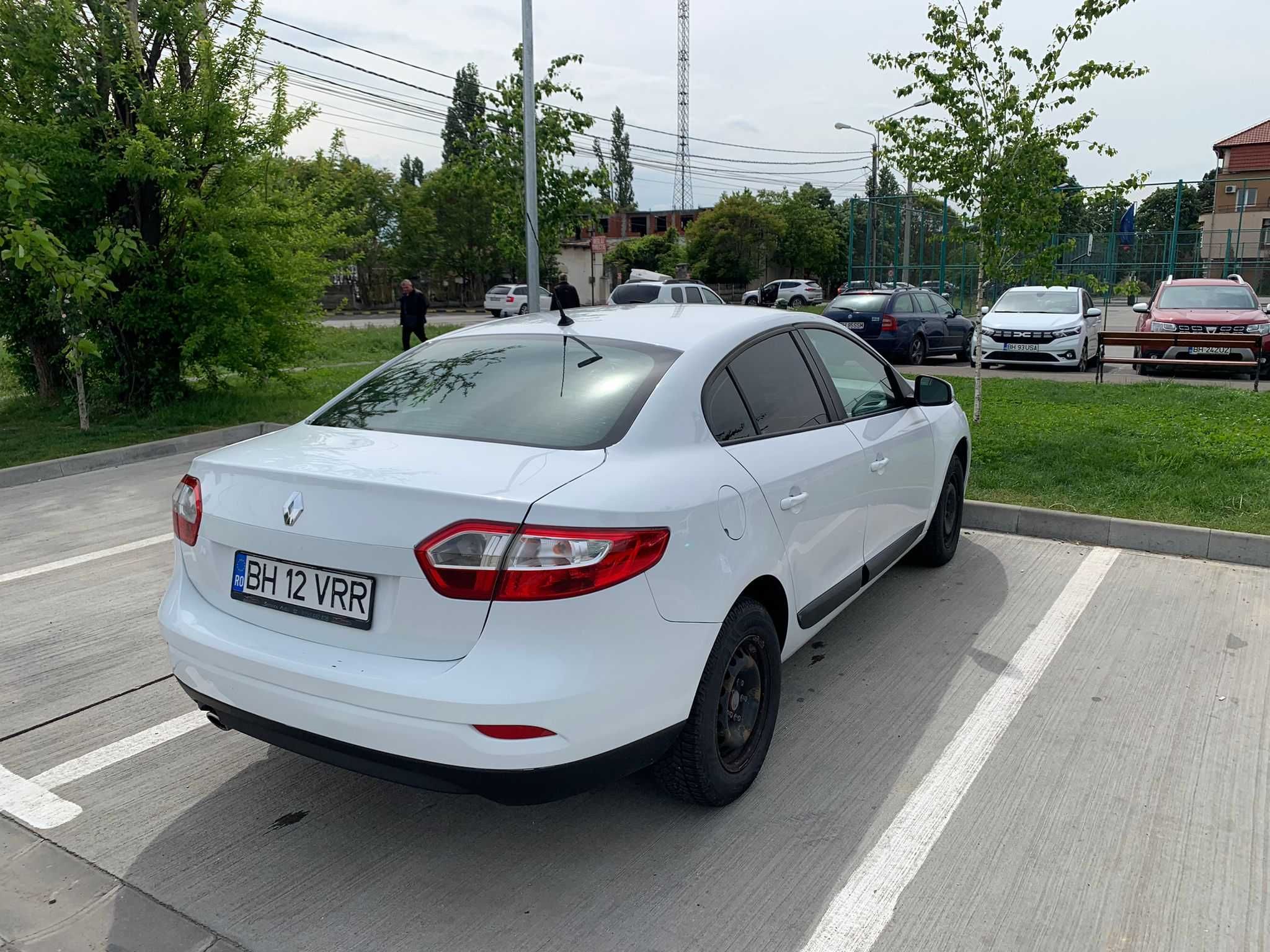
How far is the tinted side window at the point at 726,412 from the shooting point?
3.37 metres

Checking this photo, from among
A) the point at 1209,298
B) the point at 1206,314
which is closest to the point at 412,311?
the point at 1206,314

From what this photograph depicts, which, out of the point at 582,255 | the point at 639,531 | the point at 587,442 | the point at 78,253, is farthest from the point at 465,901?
the point at 582,255

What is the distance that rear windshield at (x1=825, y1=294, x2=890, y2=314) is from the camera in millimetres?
17469

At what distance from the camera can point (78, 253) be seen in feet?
35.3

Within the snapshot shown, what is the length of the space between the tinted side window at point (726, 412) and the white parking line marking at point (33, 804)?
2.54m

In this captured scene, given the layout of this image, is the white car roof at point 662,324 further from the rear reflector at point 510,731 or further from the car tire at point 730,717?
the rear reflector at point 510,731

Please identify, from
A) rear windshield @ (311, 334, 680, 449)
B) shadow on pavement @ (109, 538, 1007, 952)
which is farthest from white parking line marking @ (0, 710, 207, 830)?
rear windshield @ (311, 334, 680, 449)

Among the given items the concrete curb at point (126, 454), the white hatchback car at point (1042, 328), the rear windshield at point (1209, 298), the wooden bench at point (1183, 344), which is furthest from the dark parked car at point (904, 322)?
the concrete curb at point (126, 454)

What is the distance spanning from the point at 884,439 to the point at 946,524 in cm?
158

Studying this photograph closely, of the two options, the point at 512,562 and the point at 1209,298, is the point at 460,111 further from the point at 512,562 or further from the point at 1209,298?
the point at 512,562

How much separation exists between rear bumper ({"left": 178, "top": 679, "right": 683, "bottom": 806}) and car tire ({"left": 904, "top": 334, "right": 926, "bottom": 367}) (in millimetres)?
15679

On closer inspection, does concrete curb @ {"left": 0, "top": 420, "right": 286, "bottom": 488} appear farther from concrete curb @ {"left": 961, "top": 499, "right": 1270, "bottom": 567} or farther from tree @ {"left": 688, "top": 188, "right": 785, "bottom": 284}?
tree @ {"left": 688, "top": 188, "right": 785, "bottom": 284}

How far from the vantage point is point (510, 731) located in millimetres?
2549

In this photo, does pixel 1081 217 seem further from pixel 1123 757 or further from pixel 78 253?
pixel 1123 757
